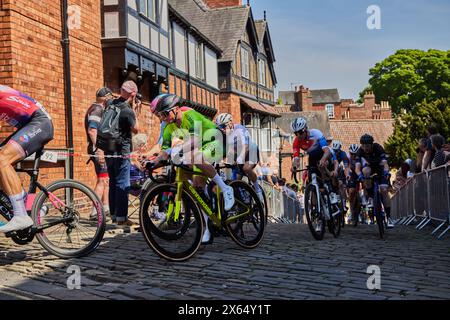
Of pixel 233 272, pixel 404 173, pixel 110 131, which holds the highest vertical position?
pixel 110 131

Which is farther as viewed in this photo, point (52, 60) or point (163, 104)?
point (52, 60)

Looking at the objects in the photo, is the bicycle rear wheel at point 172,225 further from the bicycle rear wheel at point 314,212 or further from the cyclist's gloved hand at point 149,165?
the bicycle rear wheel at point 314,212

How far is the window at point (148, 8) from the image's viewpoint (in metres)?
19.7

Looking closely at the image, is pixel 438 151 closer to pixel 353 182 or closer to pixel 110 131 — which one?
pixel 353 182

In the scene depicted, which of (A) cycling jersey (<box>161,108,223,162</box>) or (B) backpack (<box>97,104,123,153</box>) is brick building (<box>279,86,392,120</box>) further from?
(A) cycling jersey (<box>161,108,223,162</box>)

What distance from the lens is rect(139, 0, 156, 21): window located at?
19691 millimetres

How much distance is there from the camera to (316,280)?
5.11m

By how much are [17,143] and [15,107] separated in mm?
346

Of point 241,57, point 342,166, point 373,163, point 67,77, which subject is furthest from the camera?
point 241,57

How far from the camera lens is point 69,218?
5945 mm

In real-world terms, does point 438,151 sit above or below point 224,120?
below

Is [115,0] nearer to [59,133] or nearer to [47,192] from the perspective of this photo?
[59,133]

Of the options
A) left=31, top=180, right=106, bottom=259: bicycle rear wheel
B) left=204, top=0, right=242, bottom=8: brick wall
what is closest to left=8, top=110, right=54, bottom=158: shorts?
left=31, top=180, right=106, bottom=259: bicycle rear wheel

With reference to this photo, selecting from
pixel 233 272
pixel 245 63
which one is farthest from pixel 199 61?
pixel 233 272
